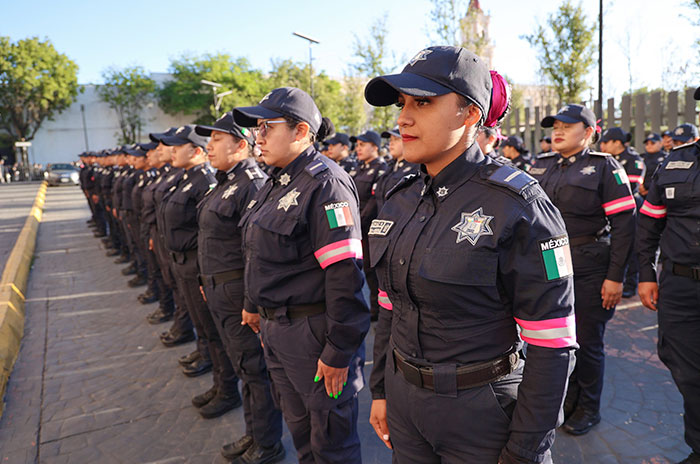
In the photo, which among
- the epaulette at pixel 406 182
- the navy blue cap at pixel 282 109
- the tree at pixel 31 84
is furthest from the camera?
the tree at pixel 31 84

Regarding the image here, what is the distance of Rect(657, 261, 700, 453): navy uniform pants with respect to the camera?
9.32 feet

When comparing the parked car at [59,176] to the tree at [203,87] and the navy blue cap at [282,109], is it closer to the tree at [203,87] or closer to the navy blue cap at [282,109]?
the tree at [203,87]

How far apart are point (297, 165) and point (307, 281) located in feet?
2.28

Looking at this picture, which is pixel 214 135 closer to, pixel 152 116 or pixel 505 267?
pixel 505 267

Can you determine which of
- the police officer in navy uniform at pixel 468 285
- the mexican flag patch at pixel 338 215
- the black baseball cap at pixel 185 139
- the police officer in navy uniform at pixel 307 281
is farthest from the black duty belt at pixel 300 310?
the black baseball cap at pixel 185 139

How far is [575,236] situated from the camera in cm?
365

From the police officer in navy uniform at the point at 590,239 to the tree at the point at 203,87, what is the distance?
150ft

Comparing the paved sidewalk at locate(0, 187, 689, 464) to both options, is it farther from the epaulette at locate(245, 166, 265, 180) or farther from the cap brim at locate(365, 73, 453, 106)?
the cap brim at locate(365, 73, 453, 106)

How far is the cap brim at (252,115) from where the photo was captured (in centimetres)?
266

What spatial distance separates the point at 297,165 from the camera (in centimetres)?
278

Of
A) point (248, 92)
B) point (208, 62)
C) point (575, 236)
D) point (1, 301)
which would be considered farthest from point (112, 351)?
point (208, 62)

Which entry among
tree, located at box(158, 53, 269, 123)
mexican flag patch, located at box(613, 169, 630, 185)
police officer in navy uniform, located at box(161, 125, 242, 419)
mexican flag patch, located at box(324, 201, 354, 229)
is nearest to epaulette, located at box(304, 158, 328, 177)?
mexican flag patch, located at box(324, 201, 354, 229)

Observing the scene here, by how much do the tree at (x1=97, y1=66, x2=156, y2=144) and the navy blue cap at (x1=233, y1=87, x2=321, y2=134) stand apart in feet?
159

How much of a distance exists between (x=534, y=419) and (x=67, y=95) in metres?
51.8
